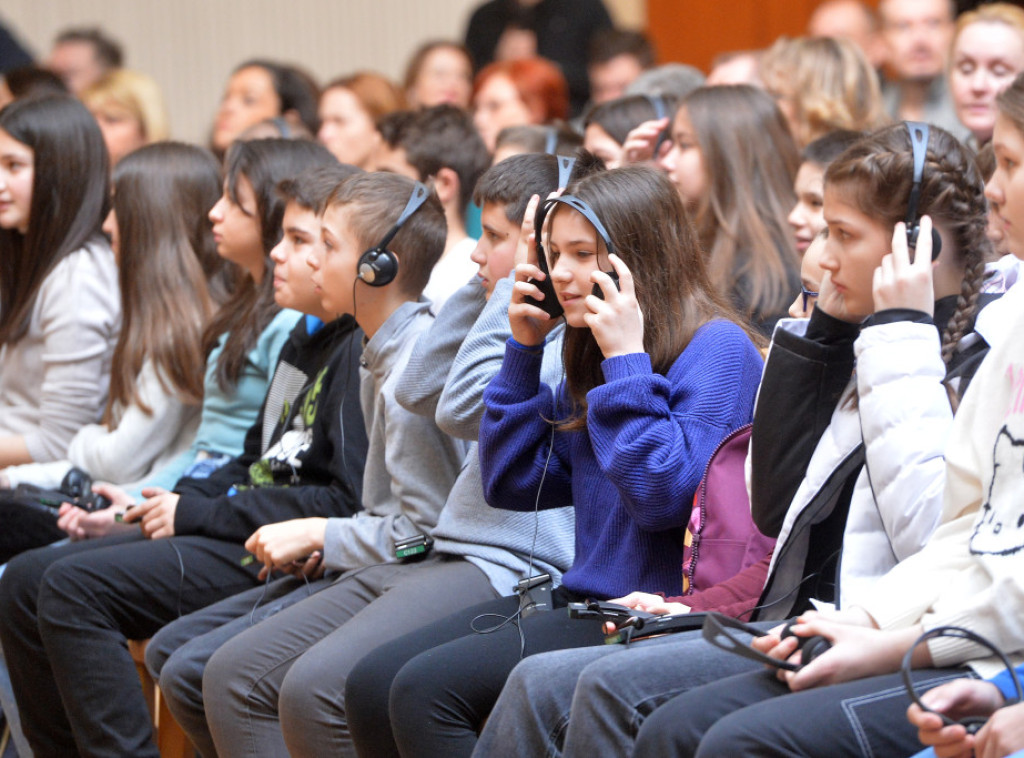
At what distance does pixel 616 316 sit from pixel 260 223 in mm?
1346

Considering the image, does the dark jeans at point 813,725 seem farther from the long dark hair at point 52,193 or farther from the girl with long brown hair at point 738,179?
the long dark hair at point 52,193

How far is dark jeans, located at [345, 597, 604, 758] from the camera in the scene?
184 centimetres

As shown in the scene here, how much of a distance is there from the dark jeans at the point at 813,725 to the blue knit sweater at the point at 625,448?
43cm

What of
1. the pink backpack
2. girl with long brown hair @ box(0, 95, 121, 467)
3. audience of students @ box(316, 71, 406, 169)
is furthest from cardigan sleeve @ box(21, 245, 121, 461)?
the pink backpack

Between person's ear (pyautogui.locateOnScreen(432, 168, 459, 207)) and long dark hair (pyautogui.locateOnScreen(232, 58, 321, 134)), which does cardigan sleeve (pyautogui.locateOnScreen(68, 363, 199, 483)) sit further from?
long dark hair (pyautogui.locateOnScreen(232, 58, 321, 134))

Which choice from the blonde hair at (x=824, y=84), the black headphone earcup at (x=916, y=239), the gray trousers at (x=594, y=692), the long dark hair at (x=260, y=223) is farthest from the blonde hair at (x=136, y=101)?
the black headphone earcup at (x=916, y=239)

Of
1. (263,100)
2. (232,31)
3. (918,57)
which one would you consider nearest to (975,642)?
(918,57)

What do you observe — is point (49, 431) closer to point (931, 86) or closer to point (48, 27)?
point (931, 86)

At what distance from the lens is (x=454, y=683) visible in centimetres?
184

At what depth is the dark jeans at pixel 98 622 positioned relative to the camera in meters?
2.52

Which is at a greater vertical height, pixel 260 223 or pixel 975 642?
pixel 260 223

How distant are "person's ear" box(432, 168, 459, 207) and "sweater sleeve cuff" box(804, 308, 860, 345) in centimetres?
186

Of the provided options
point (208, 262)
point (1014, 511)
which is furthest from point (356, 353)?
point (1014, 511)

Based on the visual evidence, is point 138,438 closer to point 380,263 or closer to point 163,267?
point 163,267
